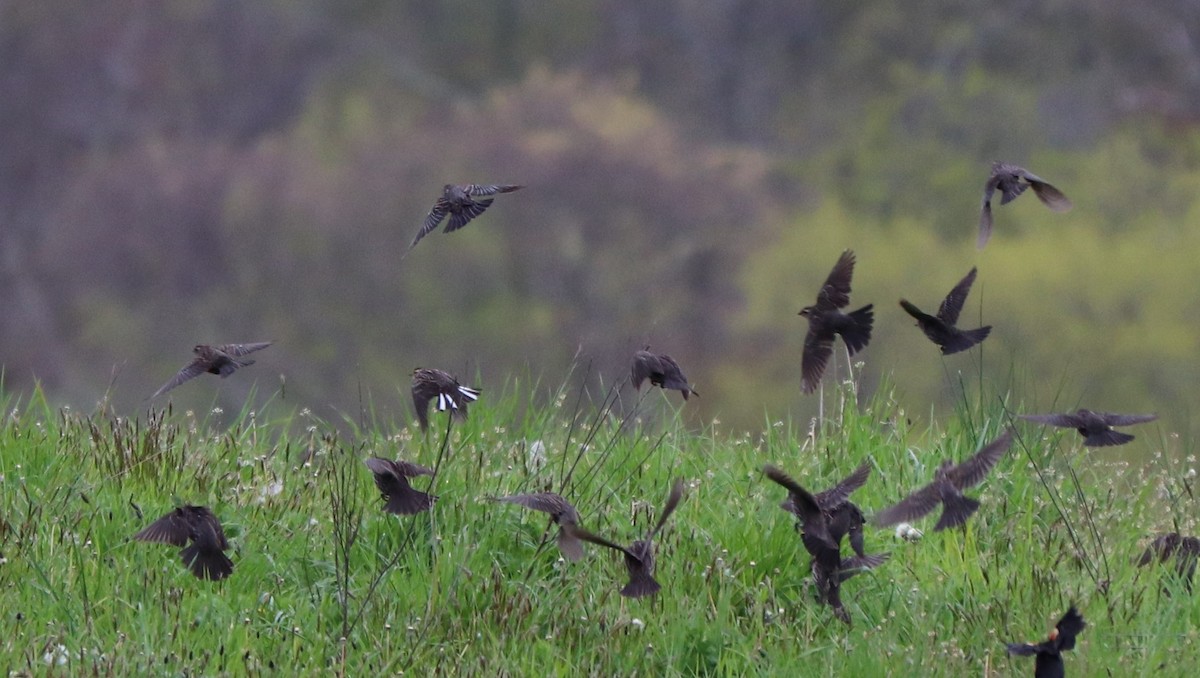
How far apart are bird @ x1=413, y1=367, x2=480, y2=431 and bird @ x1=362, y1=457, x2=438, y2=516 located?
17 centimetres

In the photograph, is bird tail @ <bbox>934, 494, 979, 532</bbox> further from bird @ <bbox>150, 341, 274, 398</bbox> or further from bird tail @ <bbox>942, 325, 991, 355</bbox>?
bird @ <bbox>150, 341, 274, 398</bbox>

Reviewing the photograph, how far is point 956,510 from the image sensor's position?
370cm

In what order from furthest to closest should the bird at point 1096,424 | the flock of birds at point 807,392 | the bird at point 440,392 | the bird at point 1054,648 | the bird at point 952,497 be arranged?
the bird at point 440,392, the bird at point 1096,424, the flock of birds at point 807,392, the bird at point 952,497, the bird at point 1054,648

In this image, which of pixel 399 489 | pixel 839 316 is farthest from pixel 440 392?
pixel 839 316

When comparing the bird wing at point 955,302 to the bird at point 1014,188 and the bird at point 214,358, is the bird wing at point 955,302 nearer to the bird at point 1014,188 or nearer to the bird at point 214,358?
the bird at point 1014,188

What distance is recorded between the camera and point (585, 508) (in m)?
4.88

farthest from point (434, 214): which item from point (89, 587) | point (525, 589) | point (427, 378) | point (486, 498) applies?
point (89, 587)

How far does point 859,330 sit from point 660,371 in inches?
27.0

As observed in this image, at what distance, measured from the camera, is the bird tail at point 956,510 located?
3660mm

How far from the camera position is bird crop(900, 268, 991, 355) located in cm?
414

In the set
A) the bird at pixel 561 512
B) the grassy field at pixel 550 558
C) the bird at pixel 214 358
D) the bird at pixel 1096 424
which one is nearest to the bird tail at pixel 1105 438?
the bird at pixel 1096 424

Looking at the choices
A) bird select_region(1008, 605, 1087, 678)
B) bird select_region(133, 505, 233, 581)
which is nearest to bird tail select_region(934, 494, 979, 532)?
bird select_region(1008, 605, 1087, 678)

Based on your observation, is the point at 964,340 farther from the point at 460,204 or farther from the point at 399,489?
the point at 399,489

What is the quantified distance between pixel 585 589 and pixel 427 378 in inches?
31.7
